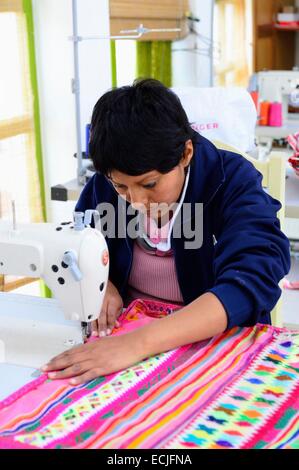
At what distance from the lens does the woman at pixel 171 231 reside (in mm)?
1273

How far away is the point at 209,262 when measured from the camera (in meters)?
1.60

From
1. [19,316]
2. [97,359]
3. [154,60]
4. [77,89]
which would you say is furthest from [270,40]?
[97,359]

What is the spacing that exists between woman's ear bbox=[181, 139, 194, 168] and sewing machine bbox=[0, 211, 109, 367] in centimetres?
24

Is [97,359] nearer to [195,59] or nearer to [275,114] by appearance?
[275,114]

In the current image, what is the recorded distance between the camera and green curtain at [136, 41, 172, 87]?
166 inches

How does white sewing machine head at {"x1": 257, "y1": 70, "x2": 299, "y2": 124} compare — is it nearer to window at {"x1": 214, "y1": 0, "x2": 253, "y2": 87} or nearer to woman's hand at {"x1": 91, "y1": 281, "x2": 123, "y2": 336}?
window at {"x1": 214, "y1": 0, "x2": 253, "y2": 87}

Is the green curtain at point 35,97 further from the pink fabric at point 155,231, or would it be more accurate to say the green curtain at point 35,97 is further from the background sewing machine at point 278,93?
the pink fabric at point 155,231

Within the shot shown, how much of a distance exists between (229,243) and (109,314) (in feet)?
0.99

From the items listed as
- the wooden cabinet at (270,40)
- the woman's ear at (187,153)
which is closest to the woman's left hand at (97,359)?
the woman's ear at (187,153)

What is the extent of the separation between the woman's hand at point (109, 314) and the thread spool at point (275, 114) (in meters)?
2.55

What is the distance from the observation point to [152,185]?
137cm

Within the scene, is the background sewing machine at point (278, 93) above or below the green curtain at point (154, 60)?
below

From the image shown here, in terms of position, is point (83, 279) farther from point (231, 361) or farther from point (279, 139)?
point (279, 139)
